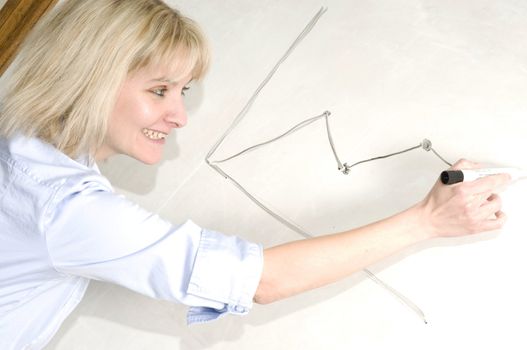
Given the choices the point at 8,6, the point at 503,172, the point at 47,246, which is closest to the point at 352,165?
the point at 503,172

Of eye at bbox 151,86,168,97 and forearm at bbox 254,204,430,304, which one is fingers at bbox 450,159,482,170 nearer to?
forearm at bbox 254,204,430,304

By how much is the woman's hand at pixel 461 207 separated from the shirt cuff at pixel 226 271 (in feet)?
0.78

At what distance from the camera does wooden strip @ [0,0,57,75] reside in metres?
1.57

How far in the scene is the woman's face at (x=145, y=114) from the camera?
0.97m

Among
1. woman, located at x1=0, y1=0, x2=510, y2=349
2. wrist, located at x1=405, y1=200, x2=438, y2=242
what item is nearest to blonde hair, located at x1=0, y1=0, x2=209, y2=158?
woman, located at x1=0, y1=0, x2=510, y2=349

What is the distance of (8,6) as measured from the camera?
160 cm

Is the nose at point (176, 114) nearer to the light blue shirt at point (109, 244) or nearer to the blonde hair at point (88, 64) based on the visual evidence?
the blonde hair at point (88, 64)

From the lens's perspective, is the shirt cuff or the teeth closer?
the shirt cuff

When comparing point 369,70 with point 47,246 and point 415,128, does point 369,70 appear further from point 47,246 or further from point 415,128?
point 47,246

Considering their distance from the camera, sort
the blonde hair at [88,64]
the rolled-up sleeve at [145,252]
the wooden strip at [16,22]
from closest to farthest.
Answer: the rolled-up sleeve at [145,252], the blonde hair at [88,64], the wooden strip at [16,22]

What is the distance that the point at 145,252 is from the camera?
830mm

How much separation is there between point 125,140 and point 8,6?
0.78 m

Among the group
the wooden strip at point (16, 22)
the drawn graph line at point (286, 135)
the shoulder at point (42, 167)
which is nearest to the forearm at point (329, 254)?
the drawn graph line at point (286, 135)

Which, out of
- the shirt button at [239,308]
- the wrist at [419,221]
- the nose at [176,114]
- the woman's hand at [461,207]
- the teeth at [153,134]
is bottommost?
the shirt button at [239,308]
